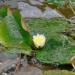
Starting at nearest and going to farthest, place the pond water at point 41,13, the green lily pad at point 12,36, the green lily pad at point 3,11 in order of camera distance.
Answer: the pond water at point 41,13 → the green lily pad at point 12,36 → the green lily pad at point 3,11

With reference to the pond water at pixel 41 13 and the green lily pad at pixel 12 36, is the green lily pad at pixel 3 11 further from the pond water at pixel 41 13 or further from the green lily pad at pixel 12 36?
the pond water at pixel 41 13

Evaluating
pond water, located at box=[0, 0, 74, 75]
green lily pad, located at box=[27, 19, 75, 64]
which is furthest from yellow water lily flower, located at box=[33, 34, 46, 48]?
pond water, located at box=[0, 0, 74, 75]

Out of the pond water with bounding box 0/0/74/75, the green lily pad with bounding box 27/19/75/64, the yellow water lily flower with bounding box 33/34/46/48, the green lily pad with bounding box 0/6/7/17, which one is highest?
the green lily pad with bounding box 0/6/7/17

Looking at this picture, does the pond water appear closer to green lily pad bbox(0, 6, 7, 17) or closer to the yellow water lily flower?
the yellow water lily flower

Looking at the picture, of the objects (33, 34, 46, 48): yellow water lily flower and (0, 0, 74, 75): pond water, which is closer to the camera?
(0, 0, 74, 75): pond water

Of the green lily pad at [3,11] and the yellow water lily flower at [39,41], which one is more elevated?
the green lily pad at [3,11]

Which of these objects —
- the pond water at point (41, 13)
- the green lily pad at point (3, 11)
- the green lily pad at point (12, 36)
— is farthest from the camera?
the green lily pad at point (3, 11)

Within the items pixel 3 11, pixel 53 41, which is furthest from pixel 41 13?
pixel 53 41

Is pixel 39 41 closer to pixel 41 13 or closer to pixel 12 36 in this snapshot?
pixel 12 36

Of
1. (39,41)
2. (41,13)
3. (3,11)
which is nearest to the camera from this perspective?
(39,41)

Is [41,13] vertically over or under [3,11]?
under

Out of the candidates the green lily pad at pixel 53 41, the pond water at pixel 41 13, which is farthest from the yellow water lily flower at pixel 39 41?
the pond water at pixel 41 13

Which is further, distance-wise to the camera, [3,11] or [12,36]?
[3,11]
